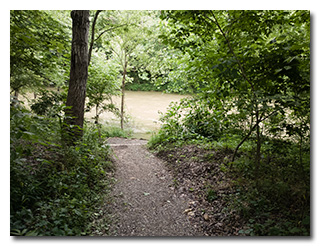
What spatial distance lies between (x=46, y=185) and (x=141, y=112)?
25.7ft

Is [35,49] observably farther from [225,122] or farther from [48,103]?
[225,122]

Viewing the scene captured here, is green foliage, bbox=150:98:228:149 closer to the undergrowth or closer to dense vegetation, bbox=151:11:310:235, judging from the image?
the undergrowth

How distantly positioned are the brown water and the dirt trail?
452cm

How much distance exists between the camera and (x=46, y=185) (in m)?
2.09

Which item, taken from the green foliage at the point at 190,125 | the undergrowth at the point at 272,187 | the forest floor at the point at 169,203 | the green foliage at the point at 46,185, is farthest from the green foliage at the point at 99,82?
the undergrowth at the point at 272,187

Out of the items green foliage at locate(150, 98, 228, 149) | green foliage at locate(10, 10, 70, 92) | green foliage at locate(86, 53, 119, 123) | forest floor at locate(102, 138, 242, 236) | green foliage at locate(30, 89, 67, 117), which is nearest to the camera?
forest floor at locate(102, 138, 242, 236)

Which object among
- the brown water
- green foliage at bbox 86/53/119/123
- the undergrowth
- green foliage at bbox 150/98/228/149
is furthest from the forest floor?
the brown water

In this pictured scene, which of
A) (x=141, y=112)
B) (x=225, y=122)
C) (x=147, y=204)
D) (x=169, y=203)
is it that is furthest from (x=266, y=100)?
(x=141, y=112)

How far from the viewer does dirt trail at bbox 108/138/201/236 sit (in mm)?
2031

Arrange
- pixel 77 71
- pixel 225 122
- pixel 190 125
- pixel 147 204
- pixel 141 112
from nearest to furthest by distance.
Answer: pixel 147 204 < pixel 77 71 < pixel 225 122 < pixel 190 125 < pixel 141 112
